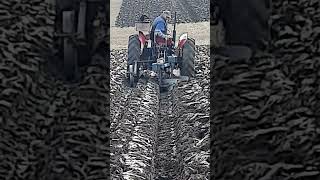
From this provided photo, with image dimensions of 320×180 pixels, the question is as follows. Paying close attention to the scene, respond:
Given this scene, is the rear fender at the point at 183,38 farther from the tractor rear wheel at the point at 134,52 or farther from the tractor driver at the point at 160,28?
the tractor rear wheel at the point at 134,52

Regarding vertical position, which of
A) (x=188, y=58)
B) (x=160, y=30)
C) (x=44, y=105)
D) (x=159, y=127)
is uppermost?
(x=160, y=30)

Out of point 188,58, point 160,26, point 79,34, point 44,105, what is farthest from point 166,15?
point 44,105

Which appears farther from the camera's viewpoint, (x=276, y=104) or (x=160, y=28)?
(x=160, y=28)

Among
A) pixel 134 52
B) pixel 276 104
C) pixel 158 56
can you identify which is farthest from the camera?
pixel 158 56

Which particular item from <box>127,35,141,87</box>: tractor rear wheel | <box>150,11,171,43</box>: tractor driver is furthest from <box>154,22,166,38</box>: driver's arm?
<box>127,35,141,87</box>: tractor rear wheel

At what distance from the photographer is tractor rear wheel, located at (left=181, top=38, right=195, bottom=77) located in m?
2.20

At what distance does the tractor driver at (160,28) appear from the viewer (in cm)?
219

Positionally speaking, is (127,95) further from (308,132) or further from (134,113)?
(308,132)

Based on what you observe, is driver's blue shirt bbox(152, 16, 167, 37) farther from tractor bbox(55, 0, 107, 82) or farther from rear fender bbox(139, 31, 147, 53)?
tractor bbox(55, 0, 107, 82)

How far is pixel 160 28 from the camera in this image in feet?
7.32

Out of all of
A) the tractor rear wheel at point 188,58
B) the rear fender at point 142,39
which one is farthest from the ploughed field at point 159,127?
the rear fender at point 142,39

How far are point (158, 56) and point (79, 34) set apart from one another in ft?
2.35

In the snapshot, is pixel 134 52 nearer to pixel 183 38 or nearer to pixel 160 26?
pixel 160 26

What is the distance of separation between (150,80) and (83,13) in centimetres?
85
